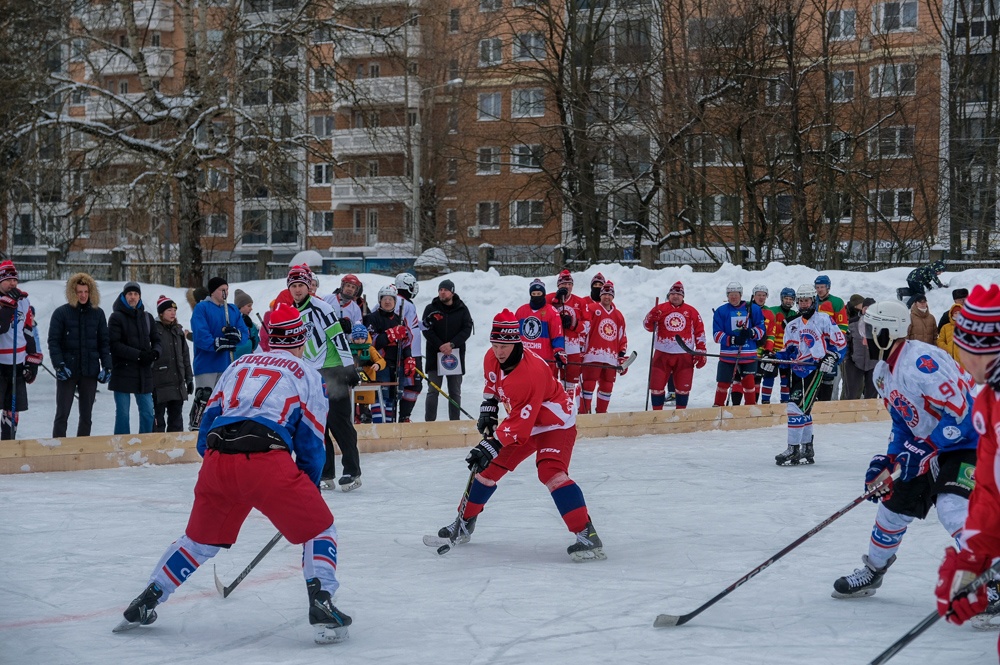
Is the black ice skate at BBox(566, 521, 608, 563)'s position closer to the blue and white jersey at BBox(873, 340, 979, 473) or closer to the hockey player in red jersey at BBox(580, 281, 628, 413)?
the blue and white jersey at BBox(873, 340, 979, 473)

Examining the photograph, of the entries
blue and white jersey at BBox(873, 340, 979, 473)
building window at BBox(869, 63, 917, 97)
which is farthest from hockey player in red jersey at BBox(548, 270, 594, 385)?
building window at BBox(869, 63, 917, 97)

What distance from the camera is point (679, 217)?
22.1m

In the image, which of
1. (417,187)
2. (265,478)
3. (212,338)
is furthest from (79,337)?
(417,187)

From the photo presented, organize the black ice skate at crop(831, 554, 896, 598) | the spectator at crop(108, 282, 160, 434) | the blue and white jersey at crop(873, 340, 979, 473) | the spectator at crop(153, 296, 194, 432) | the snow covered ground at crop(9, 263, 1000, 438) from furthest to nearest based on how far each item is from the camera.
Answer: the snow covered ground at crop(9, 263, 1000, 438) < the spectator at crop(153, 296, 194, 432) < the spectator at crop(108, 282, 160, 434) < the black ice skate at crop(831, 554, 896, 598) < the blue and white jersey at crop(873, 340, 979, 473)

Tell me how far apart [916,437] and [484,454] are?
2.10 m

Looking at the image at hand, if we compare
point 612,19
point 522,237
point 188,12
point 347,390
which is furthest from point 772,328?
point 522,237

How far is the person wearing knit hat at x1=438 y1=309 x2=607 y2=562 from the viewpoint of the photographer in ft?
18.8

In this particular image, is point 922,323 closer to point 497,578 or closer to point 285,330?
point 497,578

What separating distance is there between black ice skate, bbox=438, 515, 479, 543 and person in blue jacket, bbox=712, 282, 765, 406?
6741mm

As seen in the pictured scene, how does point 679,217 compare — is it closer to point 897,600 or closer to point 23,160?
point 23,160

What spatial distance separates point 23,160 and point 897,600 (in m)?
15.4

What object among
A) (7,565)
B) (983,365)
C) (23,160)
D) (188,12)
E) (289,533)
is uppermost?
(188,12)

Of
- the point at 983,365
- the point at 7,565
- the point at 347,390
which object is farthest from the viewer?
the point at 347,390

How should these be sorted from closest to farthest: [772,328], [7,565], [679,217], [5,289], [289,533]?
1. [289,533]
2. [7,565]
3. [5,289]
4. [772,328]
5. [679,217]
